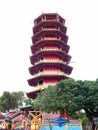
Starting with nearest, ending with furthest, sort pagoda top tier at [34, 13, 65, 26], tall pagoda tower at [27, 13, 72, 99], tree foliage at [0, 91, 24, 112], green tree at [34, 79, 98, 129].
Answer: green tree at [34, 79, 98, 129] → tall pagoda tower at [27, 13, 72, 99] → pagoda top tier at [34, 13, 65, 26] → tree foliage at [0, 91, 24, 112]

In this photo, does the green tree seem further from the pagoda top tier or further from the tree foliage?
the tree foliage

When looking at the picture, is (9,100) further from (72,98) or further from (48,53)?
(72,98)

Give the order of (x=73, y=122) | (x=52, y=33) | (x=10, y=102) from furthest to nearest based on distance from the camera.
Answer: (x=10, y=102)
(x=52, y=33)
(x=73, y=122)

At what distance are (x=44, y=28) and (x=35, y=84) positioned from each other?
28.4 feet

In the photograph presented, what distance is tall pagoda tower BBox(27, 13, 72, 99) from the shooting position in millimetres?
39188

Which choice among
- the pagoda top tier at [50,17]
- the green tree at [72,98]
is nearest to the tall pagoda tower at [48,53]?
the pagoda top tier at [50,17]

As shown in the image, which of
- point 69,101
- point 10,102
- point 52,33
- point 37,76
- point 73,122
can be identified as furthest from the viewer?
point 10,102

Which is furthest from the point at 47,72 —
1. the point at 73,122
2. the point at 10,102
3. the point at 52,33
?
the point at 73,122

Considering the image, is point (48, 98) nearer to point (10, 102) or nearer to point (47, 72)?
point (47, 72)

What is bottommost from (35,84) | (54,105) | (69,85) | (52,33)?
(54,105)

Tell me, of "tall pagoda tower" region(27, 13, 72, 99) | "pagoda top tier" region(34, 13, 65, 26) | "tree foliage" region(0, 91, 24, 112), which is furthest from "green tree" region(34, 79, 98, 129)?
"tree foliage" region(0, 91, 24, 112)

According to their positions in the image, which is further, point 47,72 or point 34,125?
point 47,72

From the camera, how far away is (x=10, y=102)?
50344 millimetres

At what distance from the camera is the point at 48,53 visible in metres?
41.1
